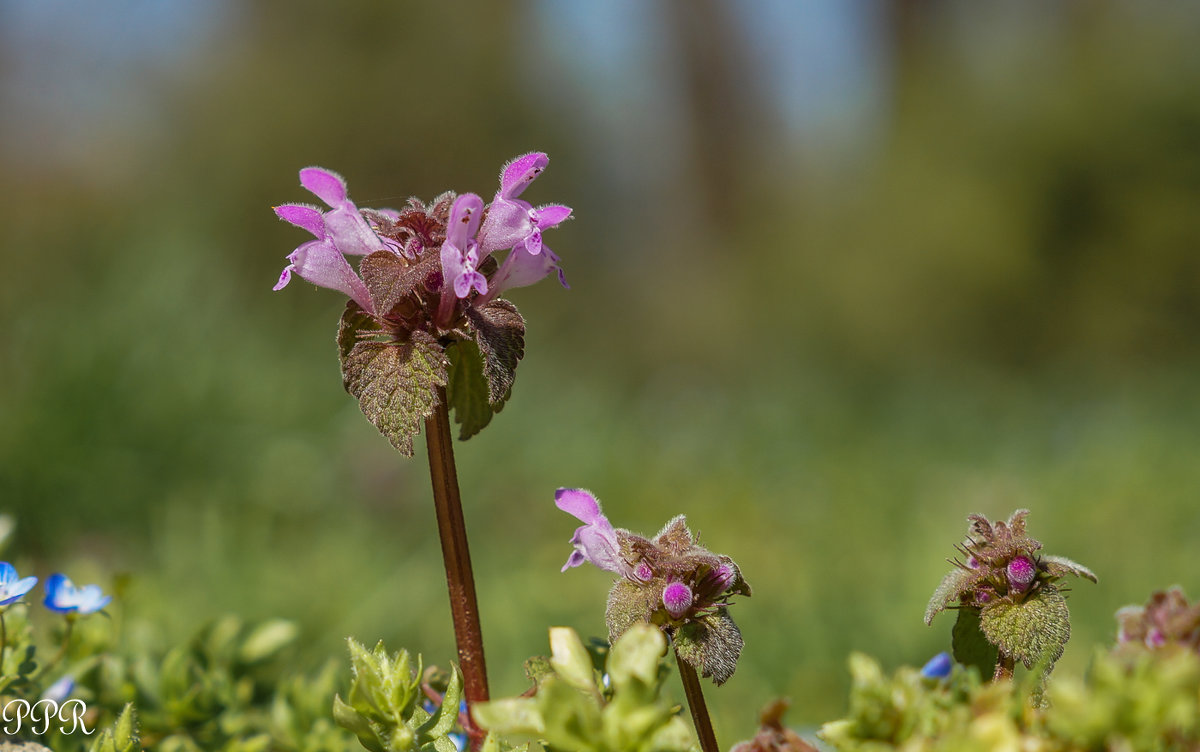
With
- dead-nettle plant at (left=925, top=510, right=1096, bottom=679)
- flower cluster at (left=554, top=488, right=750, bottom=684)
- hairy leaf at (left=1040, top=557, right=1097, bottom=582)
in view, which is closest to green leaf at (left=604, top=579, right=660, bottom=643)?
flower cluster at (left=554, top=488, right=750, bottom=684)

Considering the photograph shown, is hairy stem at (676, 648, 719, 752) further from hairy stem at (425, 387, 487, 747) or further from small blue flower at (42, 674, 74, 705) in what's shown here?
small blue flower at (42, 674, 74, 705)

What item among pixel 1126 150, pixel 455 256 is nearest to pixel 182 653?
pixel 455 256

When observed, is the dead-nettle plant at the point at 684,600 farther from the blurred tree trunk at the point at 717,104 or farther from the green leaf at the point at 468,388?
the blurred tree trunk at the point at 717,104

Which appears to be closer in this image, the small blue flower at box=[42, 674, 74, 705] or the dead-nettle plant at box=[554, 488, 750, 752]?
the dead-nettle plant at box=[554, 488, 750, 752]

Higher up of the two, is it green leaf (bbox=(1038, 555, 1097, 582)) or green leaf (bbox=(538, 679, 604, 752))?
green leaf (bbox=(1038, 555, 1097, 582))

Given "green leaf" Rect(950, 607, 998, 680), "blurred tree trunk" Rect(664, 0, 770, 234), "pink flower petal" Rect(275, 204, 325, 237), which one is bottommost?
"green leaf" Rect(950, 607, 998, 680)

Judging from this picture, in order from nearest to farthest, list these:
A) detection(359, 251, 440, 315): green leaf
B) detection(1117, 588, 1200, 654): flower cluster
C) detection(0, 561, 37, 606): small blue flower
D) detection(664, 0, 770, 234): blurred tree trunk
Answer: detection(1117, 588, 1200, 654): flower cluster → detection(359, 251, 440, 315): green leaf → detection(0, 561, 37, 606): small blue flower → detection(664, 0, 770, 234): blurred tree trunk
